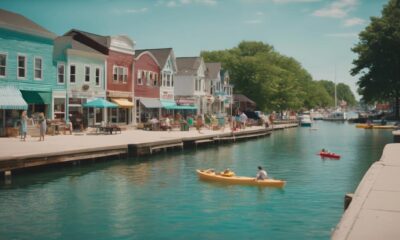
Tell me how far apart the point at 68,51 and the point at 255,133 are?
2659 centimetres

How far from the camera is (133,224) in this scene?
15.2 metres

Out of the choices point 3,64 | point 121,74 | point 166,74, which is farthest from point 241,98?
point 3,64

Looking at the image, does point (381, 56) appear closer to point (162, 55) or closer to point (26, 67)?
point (162, 55)

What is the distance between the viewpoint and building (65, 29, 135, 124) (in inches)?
1949

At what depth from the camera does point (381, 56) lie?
265 ft

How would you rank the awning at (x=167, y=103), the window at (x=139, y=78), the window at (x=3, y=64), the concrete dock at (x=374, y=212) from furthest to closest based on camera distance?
1. the awning at (x=167, y=103)
2. the window at (x=139, y=78)
3. the window at (x=3, y=64)
4. the concrete dock at (x=374, y=212)

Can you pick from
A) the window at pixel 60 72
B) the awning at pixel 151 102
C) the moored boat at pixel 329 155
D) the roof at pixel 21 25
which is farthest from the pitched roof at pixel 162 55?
the moored boat at pixel 329 155

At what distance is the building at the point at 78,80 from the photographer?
4278 cm

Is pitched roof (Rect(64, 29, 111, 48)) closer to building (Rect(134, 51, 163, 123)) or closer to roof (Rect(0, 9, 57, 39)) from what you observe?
building (Rect(134, 51, 163, 123))

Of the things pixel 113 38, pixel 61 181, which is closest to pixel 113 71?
pixel 113 38

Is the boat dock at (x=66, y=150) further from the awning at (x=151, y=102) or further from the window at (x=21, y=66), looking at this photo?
the awning at (x=151, y=102)

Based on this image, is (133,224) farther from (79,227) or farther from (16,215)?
(16,215)

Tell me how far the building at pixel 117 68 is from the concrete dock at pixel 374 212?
3695 centimetres

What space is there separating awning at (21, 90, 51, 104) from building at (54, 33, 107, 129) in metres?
1.39
